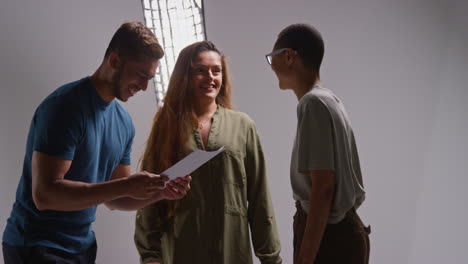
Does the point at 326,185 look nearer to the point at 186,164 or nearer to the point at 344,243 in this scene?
the point at 344,243

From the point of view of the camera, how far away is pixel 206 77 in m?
2.21

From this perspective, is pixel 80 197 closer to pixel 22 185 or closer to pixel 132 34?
pixel 22 185

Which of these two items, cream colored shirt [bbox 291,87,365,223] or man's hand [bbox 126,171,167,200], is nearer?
man's hand [bbox 126,171,167,200]

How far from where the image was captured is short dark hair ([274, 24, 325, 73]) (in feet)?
6.61

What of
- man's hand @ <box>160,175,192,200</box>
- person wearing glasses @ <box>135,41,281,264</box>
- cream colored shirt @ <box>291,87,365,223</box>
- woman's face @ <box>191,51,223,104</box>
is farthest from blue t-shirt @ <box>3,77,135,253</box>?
cream colored shirt @ <box>291,87,365,223</box>

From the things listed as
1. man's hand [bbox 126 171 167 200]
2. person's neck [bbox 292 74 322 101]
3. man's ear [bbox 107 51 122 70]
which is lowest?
man's hand [bbox 126 171 167 200]

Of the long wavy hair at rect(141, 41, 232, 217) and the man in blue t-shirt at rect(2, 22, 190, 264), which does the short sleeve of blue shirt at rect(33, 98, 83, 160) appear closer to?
the man in blue t-shirt at rect(2, 22, 190, 264)

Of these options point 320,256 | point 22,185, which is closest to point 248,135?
point 320,256

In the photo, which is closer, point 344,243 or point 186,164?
point 186,164

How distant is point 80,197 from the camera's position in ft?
5.11

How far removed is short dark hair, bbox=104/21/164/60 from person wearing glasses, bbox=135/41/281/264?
0.47 m

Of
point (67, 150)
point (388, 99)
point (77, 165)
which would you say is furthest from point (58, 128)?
point (388, 99)

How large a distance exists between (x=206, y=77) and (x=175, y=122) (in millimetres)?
249

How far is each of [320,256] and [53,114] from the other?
1119 mm
